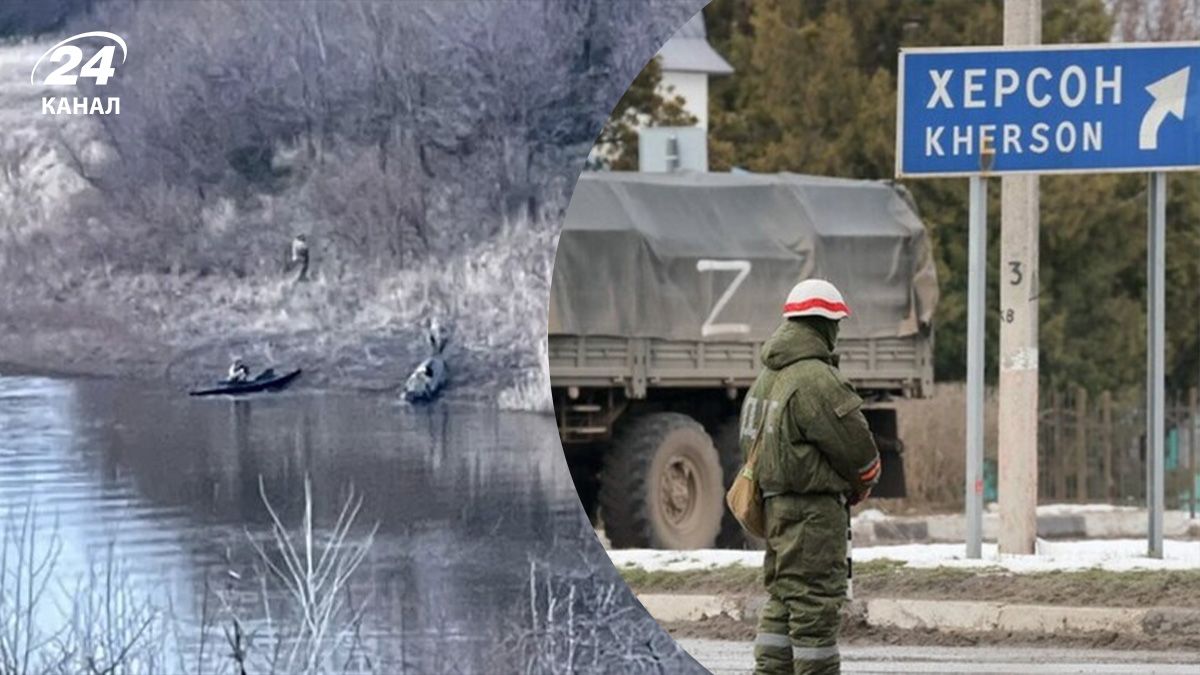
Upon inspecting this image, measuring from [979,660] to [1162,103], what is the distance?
2.99 m

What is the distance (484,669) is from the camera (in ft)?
22.9

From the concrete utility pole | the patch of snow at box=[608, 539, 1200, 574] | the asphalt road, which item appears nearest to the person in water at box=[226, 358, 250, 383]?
the asphalt road

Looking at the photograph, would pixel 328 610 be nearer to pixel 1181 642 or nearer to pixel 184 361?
pixel 184 361

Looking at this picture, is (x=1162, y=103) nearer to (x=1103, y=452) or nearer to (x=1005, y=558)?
(x=1005, y=558)

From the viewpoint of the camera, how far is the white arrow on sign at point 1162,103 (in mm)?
11336

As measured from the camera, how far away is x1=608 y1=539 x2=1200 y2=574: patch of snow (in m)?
12.3

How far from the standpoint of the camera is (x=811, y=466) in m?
7.47

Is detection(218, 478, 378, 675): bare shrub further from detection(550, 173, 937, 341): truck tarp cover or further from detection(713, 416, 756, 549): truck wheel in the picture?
detection(713, 416, 756, 549): truck wheel

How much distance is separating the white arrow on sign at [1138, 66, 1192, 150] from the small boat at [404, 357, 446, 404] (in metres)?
5.51

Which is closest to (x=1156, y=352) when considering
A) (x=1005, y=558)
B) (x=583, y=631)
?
(x=1005, y=558)

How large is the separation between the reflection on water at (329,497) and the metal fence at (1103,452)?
16324 millimetres

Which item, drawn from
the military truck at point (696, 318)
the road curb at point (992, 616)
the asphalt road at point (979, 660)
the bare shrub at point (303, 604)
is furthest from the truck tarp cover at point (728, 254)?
the bare shrub at point (303, 604)

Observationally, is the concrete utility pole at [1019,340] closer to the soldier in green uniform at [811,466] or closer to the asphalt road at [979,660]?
the asphalt road at [979,660]

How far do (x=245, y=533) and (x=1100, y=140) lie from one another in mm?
6208
